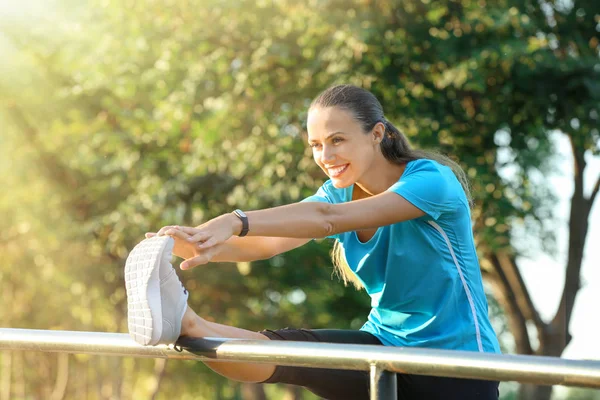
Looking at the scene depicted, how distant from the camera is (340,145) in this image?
271 cm

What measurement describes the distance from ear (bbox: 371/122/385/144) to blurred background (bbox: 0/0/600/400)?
16.8 ft

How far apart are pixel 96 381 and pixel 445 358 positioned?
47.9 feet

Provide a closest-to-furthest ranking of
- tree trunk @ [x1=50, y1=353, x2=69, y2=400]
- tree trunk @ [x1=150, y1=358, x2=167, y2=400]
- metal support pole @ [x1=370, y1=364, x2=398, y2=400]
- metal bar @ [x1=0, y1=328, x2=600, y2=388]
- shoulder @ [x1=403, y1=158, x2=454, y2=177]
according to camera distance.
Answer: metal bar @ [x1=0, y1=328, x2=600, y2=388] < metal support pole @ [x1=370, y1=364, x2=398, y2=400] < shoulder @ [x1=403, y1=158, x2=454, y2=177] < tree trunk @ [x1=150, y1=358, x2=167, y2=400] < tree trunk @ [x1=50, y1=353, x2=69, y2=400]

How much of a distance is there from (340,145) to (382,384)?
1157mm

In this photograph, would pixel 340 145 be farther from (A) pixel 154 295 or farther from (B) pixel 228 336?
(A) pixel 154 295

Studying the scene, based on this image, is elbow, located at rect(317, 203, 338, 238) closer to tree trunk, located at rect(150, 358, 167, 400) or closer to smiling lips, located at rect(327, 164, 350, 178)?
smiling lips, located at rect(327, 164, 350, 178)

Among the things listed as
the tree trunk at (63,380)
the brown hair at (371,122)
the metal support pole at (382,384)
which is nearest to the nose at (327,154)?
the brown hair at (371,122)

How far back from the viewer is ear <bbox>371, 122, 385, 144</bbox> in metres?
2.80

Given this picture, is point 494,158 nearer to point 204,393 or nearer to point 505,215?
point 505,215

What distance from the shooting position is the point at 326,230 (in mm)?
2422

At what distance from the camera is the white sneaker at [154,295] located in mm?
2115

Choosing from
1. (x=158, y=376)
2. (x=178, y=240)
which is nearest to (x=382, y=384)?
(x=178, y=240)

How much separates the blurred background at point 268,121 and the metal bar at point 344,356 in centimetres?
593

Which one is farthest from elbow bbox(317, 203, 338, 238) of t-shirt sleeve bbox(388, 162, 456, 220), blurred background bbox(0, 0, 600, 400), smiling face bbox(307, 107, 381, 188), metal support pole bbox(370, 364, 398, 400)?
blurred background bbox(0, 0, 600, 400)
